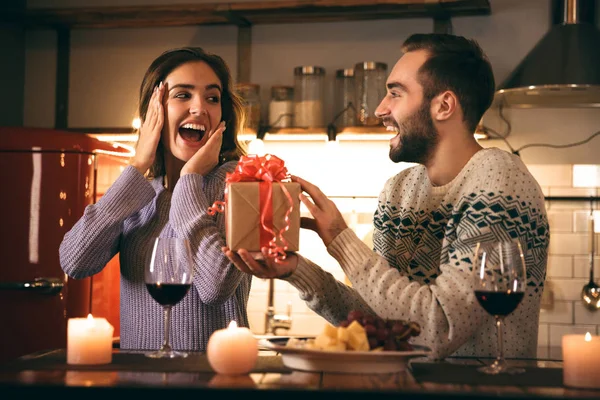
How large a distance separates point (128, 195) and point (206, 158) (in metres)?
0.22

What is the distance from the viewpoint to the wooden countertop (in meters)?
1.27

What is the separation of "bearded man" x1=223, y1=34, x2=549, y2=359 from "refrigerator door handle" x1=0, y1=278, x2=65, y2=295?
1600mm

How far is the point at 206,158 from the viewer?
7.36 ft

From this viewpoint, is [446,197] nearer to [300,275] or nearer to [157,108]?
[300,275]

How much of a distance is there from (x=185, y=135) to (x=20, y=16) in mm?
2155

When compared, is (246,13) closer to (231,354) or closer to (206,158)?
(206,158)

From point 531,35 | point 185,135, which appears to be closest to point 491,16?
point 531,35

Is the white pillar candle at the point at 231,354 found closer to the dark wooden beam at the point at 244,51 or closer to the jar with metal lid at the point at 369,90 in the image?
the jar with metal lid at the point at 369,90

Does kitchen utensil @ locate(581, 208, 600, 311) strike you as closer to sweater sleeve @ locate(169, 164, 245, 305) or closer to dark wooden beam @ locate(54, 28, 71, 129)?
sweater sleeve @ locate(169, 164, 245, 305)

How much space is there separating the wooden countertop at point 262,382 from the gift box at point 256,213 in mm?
250

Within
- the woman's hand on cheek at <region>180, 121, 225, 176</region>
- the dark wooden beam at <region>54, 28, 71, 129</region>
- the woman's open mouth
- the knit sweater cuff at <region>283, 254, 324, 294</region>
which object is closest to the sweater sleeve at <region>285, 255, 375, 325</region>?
the knit sweater cuff at <region>283, 254, 324, 294</region>

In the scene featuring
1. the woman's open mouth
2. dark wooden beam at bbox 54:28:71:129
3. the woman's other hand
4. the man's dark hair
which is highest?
dark wooden beam at bbox 54:28:71:129

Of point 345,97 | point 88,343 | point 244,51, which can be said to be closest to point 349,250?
point 88,343

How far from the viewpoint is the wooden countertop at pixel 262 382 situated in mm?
1273
